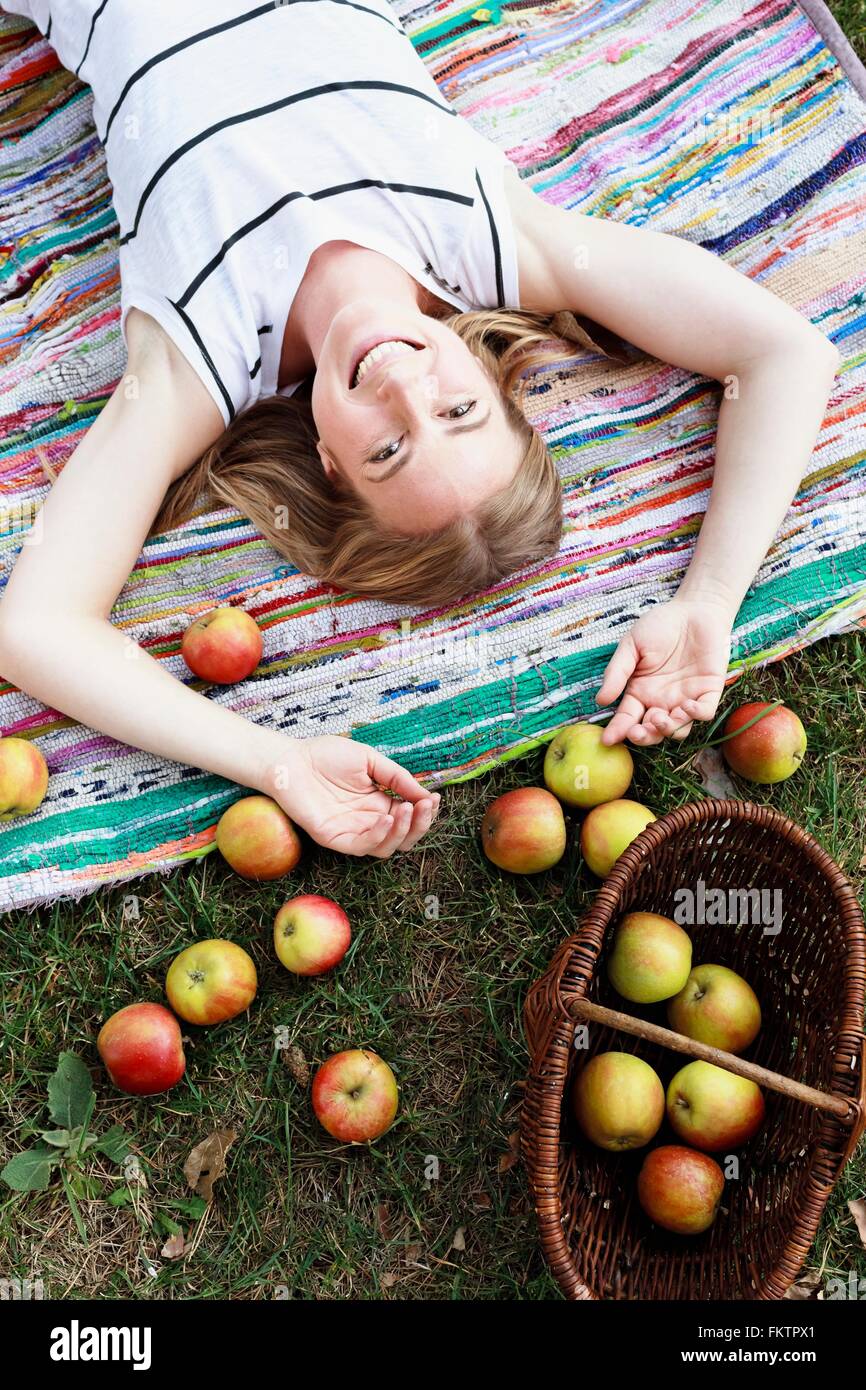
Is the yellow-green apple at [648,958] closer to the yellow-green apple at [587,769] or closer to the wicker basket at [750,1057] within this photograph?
the wicker basket at [750,1057]

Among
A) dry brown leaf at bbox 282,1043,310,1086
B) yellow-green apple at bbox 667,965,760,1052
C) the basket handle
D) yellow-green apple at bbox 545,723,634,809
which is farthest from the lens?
yellow-green apple at bbox 545,723,634,809

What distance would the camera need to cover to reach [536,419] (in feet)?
10.9

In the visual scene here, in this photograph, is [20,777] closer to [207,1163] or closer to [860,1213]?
[207,1163]

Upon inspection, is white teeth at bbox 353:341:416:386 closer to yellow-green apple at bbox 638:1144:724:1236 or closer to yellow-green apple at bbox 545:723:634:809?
yellow-green apple at bbox 545:723:634:809

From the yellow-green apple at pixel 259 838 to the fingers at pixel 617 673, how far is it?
845 millimetres

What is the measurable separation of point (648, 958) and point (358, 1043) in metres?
0.77

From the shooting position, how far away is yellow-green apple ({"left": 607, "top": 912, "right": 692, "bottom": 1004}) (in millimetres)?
2459

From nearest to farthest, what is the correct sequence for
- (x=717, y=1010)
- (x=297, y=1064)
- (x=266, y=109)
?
(x=717, y=1010), (x=297, y=1064), (x=266, y=109)

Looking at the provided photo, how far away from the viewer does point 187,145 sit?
115 inches

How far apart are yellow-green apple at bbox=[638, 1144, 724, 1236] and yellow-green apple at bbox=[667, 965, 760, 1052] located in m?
0.25

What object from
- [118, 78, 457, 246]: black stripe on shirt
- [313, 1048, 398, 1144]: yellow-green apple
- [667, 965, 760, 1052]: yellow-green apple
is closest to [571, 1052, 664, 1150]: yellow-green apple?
[667, 965, 760, 1052]: yellow-green apple

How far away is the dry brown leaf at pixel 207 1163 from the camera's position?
2666 mm

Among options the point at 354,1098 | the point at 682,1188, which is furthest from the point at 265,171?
the point at 682,1188
